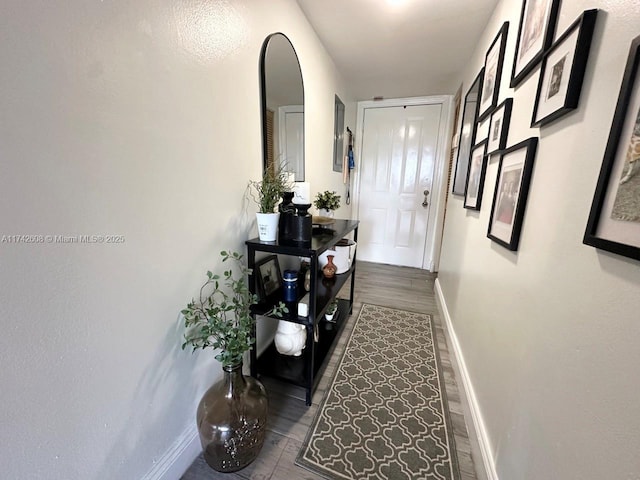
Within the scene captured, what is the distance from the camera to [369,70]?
8.27ft

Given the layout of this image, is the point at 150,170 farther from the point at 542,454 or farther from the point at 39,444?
the point at 542,454

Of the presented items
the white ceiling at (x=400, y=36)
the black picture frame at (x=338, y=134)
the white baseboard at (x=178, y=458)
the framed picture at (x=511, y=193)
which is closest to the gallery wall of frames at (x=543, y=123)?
the framed picture at (x=511, y=193)

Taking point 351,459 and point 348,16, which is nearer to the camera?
point 351,459

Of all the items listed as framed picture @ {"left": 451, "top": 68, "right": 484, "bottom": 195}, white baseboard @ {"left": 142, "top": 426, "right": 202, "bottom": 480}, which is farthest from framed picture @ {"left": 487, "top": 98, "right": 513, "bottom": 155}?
white baseboard @ {"left": 142, "top": 426, "right": 202, "bottom": 480}

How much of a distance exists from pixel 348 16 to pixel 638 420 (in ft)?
7.25

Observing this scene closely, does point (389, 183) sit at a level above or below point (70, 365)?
above

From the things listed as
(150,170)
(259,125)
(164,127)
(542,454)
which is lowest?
Result: (542,454)

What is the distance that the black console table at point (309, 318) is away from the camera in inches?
47.7

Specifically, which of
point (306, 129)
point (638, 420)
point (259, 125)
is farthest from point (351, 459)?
point (306, 129)

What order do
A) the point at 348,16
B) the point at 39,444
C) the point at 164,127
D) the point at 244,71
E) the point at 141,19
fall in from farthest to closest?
the point at 348,16
the point at 244,71
the point at 164,127
the point at 141,19
the point at 39,444

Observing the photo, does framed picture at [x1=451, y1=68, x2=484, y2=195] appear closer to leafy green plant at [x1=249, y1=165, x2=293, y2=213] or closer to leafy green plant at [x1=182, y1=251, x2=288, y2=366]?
leafy green plant at [x1=249, y1=165, x2=293, y2=213]

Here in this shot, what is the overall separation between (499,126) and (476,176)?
0.39 metres

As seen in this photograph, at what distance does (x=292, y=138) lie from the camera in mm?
1700

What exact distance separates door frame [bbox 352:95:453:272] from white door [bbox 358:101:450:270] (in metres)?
0.01
